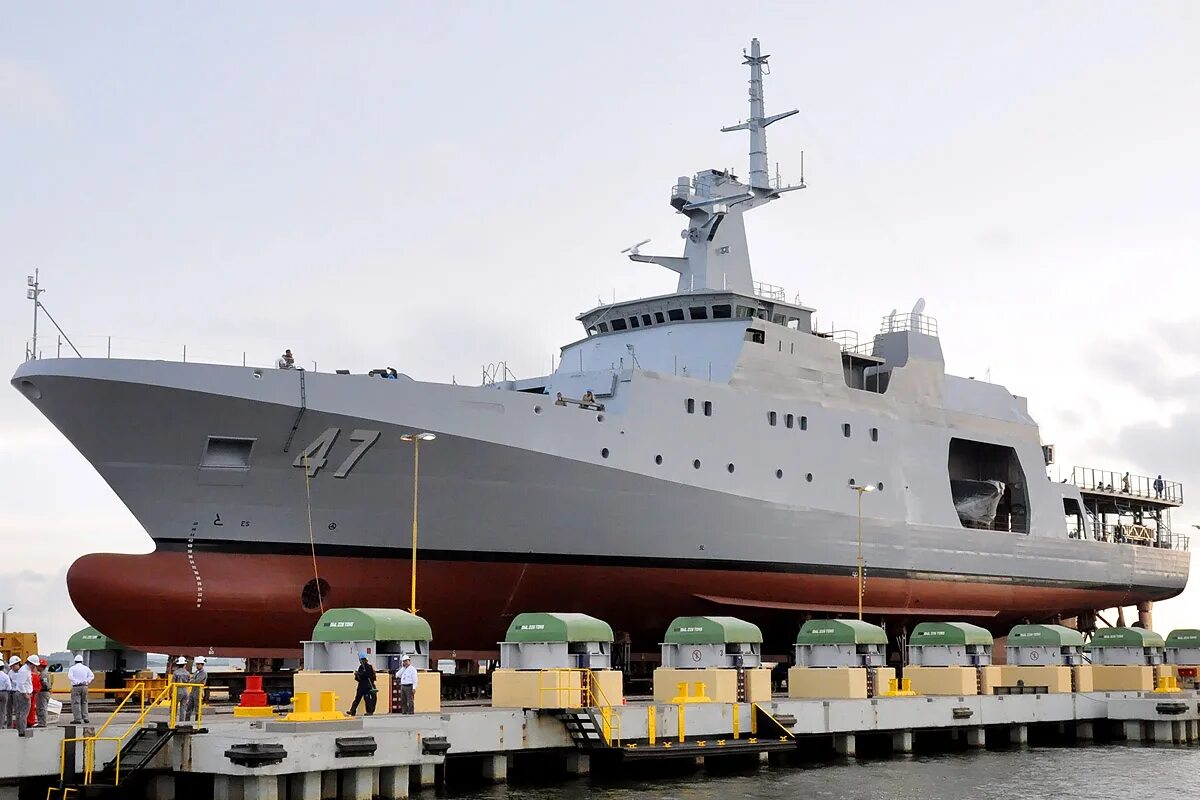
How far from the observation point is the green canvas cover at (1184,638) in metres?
37.2

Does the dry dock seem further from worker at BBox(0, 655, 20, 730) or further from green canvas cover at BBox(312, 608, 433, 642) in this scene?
green canvas cover at BBox(312, 608, 433, 642)

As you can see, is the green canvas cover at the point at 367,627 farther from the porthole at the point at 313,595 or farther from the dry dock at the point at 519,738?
the porthole at the point at 313,595

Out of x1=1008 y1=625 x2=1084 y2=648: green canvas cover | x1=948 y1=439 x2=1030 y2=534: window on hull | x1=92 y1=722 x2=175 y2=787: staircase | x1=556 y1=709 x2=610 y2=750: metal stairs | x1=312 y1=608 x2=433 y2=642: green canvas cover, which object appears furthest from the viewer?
x1=948 y1=439 x2=1030 y2=534: window on hull

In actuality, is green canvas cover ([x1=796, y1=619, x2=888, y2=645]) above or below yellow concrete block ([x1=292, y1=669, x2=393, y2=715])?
above

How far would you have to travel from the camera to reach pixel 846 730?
1024 inches

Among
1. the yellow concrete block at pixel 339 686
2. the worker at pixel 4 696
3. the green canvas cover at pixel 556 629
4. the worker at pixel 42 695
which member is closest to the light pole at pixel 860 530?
the green canvas cover at pixel 556 629

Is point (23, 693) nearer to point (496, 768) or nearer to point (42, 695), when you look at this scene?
point (42, 695)

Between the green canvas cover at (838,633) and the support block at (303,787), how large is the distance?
42.9 feet

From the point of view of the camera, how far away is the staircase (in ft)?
57.6

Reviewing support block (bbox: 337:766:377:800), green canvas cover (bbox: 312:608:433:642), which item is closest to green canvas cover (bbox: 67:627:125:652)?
green canvas cover (bbox: 312:608:433:642)

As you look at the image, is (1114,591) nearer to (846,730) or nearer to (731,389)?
(731,389)

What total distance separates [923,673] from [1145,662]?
28.6 ft

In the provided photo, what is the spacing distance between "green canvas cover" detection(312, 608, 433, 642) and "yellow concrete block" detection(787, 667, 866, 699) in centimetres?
906

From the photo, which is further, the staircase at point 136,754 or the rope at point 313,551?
the rope at point 313,551
